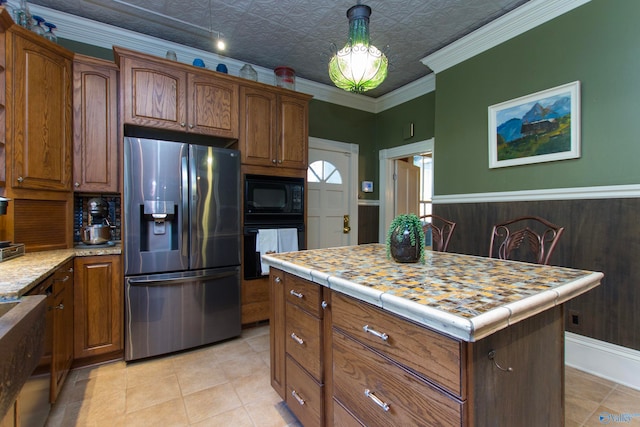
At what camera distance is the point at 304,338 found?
140 centimetres

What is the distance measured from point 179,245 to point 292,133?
5.05 feet

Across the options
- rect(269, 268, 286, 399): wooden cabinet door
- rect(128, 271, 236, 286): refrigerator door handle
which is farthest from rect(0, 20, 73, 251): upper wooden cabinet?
rect(269, 268, 286, 399): wooden cabinet door

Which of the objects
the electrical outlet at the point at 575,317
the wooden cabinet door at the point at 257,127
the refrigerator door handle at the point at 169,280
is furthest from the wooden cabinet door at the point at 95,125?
the electrical outlet at the point at 575,317

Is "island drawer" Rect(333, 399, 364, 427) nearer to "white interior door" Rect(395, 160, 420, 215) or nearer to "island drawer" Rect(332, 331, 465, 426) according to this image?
"island drawer" Rect(332, 331, 465, 426)

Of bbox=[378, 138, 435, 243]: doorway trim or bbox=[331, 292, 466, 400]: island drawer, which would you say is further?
bbox=[378, 138, 435, 243]: doorway trim

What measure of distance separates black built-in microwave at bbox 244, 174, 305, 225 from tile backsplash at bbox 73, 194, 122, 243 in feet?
3.67

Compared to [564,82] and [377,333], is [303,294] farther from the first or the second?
[564,82]

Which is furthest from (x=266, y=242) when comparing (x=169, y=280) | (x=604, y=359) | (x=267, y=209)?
(x=604, y=359)

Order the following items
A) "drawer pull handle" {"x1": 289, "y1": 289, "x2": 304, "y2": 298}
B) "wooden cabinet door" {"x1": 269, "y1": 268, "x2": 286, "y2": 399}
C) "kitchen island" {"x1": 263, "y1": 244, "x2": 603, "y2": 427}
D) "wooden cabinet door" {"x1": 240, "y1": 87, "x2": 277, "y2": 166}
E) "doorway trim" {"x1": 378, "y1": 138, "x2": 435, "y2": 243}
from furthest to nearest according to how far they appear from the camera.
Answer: "doorway trim" {"x1": 378, "y1": 138, "x2": 435, "y2": 243}, "wooden cabinet door" {"x1": 240, "y1": 87, "x2": 277, "y2": 166}, "wooden cabinet door" {"x1": 269, "y1": 268, "x2": 286, "y2": 399}, "drawer pull handle" {"x1": 289, "y1": 289, "x2": 304, "y2": 298}, "kitchen island" {"x1": 263, "y1": 244, "x2": 603, "y2": 427}

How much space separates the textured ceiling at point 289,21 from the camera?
2.37 meters

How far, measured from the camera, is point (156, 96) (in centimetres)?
236

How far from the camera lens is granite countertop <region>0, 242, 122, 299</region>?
117 centimetres

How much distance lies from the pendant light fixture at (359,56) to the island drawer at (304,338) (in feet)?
4.37

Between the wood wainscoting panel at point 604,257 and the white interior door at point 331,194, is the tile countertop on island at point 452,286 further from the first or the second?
the white interior door at point 331,194
